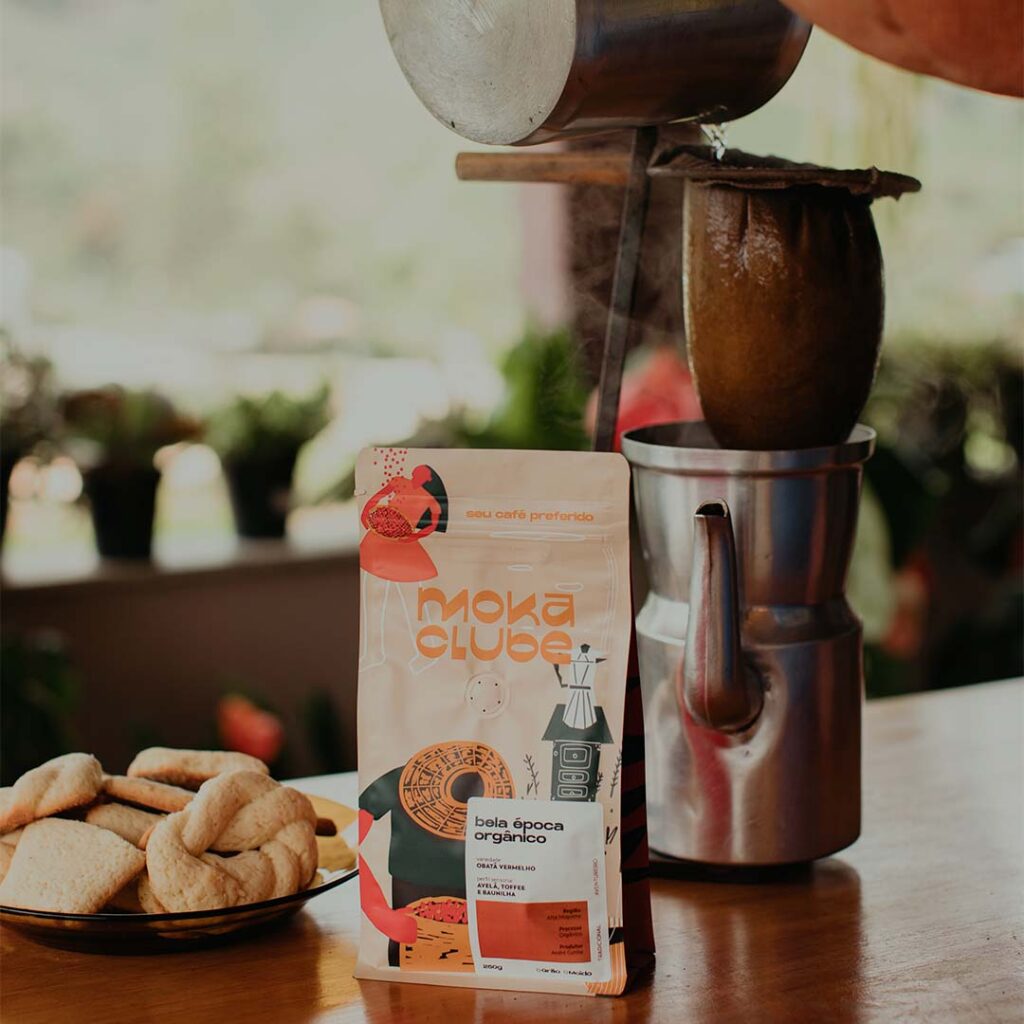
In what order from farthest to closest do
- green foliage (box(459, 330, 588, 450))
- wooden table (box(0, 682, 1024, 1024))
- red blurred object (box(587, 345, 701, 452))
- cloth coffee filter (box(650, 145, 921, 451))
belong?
green foliage (box(459, 330, 588, 450)) → red blurred object (box(587, 345, 701, 452)) → cloth coffee filter (box(650, 145, 921, 451)) → wooden table (box(0, 682, 1024, 1024))

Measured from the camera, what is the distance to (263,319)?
3.03 meters

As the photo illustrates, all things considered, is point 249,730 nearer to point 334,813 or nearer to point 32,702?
point 32,702

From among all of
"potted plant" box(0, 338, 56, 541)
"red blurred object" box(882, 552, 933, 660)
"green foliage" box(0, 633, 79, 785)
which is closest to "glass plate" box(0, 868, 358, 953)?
"green foliage" box(0, 633, 79, 785)

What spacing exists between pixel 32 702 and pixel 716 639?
5.94ft

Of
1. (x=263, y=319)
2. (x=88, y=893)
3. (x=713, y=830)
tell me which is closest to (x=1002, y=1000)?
(x=713, y=830)

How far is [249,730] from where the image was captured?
2504 millimetres

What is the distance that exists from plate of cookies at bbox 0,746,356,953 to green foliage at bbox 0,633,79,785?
1.57 metres

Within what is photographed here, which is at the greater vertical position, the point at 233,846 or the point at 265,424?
the point at 265,424

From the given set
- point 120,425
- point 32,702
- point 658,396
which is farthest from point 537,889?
point 120,425

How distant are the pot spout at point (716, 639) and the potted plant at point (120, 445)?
194 centimetres

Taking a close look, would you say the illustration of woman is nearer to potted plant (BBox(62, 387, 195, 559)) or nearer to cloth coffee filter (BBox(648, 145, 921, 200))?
cloth coffee filter (BBox(648, 145, 921, 200))

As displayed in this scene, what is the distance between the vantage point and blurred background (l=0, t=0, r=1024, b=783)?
8.48ft

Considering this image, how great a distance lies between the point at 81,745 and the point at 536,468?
6.80 ft

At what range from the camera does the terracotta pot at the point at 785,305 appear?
83cm
